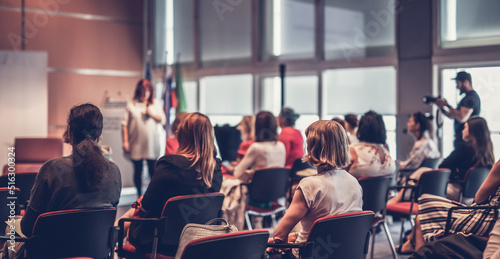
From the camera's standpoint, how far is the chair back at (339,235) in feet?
8.56

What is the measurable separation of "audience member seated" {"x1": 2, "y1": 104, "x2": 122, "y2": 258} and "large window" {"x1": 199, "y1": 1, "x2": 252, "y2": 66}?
6465 mm

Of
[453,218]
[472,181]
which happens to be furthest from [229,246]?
[472,181]

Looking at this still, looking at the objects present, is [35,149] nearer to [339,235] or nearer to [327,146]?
[327,146]

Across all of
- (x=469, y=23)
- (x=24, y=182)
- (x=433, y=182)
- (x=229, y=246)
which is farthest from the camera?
(x=469, y=23)

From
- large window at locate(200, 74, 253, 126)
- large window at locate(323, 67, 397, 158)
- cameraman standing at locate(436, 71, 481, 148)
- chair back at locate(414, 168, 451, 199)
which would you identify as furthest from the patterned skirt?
large window at locate(200, 74, 253, 126)

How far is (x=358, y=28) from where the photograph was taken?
317 inches

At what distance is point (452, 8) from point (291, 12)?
8.70 ft

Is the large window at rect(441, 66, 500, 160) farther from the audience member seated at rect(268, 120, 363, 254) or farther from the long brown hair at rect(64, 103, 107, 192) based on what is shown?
the long brown hair at rect(64, 103, 107, 192)

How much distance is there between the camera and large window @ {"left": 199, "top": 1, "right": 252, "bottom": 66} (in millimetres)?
9406

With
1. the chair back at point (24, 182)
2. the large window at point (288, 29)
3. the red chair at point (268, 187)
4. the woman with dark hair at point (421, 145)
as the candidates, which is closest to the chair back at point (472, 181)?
the woman with dark hair at point (421, 145)

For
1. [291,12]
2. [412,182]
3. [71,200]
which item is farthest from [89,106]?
[291,12]

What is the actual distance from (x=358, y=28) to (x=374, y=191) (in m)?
4.32

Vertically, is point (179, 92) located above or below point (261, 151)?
above

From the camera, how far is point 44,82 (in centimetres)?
823
